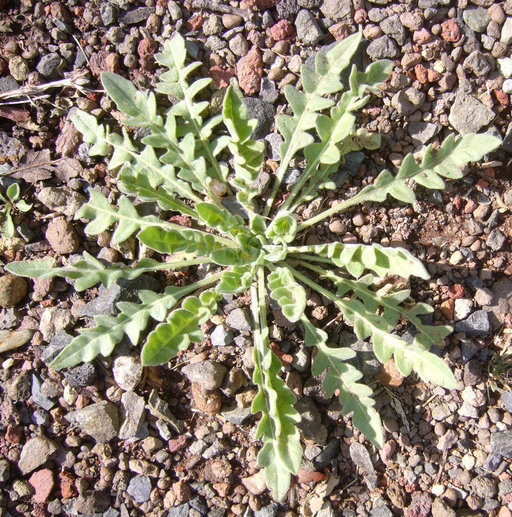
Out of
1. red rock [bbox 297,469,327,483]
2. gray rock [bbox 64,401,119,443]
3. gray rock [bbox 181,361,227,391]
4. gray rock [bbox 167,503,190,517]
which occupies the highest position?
gray rock [bbox 181,361,227,391]

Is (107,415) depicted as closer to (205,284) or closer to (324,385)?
(205,284)

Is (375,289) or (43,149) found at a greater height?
(43,149)

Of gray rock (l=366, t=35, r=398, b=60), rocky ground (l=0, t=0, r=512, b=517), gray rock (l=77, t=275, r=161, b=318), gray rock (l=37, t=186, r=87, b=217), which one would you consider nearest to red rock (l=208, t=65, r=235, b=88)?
rocky ground (l=0, t=0, r=512, b=517)

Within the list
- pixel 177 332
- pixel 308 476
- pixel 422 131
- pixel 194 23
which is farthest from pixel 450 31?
pixel 308 476

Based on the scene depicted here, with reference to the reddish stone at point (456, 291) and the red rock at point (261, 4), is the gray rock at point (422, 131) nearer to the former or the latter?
the reddish stone at point (456, 291)

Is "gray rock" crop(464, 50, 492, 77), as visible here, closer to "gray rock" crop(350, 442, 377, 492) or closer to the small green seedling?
"gray rock" crop(350, 442, 377, 492)

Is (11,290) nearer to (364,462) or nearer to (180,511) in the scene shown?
(180,511)

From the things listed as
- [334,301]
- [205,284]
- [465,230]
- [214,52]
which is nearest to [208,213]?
[205,284]
